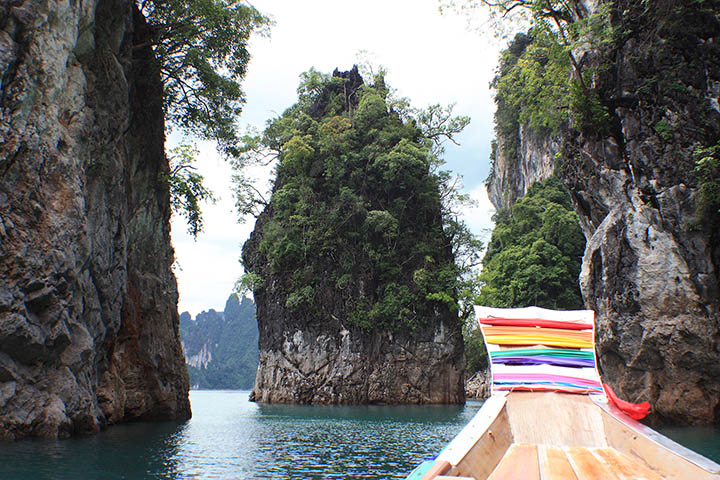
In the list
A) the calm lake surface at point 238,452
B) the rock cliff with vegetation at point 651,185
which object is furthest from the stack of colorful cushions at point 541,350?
the rock cliff with vegetation at point 651,185

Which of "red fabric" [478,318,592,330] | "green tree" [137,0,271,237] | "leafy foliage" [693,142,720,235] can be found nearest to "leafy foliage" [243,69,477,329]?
"green tree" [137,0,271,237]

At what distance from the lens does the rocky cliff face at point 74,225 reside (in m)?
9.81

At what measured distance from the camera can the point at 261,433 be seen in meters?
13.8

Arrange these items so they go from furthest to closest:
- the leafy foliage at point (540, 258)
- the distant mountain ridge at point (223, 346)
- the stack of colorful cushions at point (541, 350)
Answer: the distant mountain ridge at point (223, 346) < the leafy foliage at point (540, 258) < the stack of colorful cushions at point (541, 350)

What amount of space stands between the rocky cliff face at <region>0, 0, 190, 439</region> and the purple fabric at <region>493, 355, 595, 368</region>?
341 inches

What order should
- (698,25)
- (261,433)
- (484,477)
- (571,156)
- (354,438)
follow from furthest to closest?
(571,156)
(698,25)
(261,433)
(354,438)
(484,477)

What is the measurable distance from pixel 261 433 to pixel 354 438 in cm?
269

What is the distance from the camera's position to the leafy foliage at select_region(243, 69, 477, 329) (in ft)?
99.3

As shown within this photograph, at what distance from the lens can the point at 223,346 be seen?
117 m

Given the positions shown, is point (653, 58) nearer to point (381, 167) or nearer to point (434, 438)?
point (434, 438)

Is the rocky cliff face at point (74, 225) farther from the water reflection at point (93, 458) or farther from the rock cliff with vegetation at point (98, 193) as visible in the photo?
the water reflection at point (93, 458)

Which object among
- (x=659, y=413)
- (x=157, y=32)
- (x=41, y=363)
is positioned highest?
(x=157, y=32)

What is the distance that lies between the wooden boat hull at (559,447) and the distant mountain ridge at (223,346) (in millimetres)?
100597

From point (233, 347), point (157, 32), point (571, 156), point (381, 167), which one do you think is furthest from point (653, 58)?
point (233, 347)
